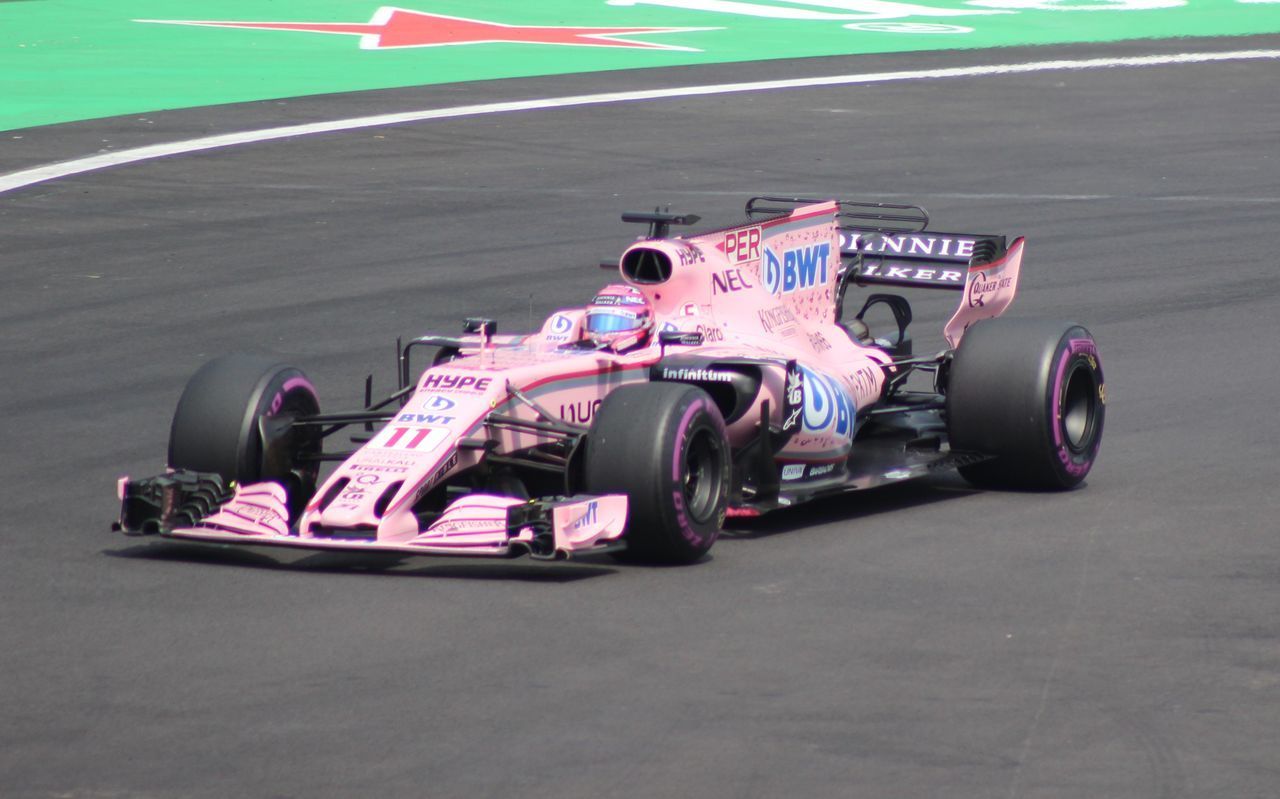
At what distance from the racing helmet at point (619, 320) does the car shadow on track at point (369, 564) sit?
1204 millimetres

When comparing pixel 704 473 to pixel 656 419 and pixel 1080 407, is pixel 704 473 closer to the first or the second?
pixel 656 419

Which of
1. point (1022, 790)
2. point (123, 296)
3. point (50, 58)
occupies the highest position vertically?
point (50, 58)

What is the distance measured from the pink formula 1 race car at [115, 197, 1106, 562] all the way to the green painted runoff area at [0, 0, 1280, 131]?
14879 mm

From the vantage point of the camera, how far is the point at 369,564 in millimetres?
8328

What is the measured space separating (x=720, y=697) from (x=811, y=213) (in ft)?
13.5

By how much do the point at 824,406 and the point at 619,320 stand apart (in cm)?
100

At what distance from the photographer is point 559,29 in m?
32.2

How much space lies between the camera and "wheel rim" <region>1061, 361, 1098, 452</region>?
390 inches

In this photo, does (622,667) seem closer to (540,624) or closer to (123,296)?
(540,624)

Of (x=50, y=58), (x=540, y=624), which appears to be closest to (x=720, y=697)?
(x=540, y=624)

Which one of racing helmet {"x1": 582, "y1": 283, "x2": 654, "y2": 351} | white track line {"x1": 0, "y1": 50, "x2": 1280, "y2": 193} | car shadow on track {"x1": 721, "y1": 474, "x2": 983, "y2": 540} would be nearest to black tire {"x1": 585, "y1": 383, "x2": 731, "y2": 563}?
car shadow on track {"x1": 721, "y1": 474, "x2": 983, "y2": 540}

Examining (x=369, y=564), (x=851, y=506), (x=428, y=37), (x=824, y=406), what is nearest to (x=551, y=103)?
(x=428, y=37)

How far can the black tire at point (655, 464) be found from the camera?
807cm

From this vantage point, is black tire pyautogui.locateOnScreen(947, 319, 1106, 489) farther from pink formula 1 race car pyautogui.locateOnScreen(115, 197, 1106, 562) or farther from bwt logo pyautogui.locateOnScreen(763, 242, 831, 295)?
bwt logo pyautogui.locateOnScreen(763, 242, 831, 295)
